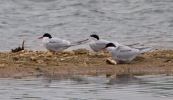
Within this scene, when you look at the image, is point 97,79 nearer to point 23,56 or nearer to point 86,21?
point 23,56

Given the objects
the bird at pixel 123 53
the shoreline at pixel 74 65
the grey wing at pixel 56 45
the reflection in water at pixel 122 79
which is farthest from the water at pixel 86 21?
the reflection in water at pixel 122 79

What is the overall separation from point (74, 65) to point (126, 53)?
109cm

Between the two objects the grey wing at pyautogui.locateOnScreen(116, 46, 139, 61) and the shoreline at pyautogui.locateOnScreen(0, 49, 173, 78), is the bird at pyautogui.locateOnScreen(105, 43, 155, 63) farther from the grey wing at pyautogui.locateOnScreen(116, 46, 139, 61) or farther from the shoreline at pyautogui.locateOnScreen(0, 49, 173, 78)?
the shoreline at pyautogui.locateOnScreen(0, 49, 173, 78)

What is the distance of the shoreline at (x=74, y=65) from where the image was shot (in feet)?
37.1

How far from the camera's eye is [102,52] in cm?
1384

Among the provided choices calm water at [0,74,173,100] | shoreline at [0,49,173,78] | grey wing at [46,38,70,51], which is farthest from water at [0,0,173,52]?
calm water at [0,74,173,100]

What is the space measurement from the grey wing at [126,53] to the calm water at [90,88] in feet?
3.91

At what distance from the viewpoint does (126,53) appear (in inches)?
480

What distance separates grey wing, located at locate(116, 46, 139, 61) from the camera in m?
12.2

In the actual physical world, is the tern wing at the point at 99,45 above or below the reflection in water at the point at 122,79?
above

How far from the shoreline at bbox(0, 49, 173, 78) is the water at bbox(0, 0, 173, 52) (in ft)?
10.1

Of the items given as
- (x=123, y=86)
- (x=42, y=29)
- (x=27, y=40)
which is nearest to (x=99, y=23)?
(x=42, y=29)

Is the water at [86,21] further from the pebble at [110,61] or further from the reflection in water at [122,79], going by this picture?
the reflection in water at [122,79]

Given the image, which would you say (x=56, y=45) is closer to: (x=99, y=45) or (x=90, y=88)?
(x=99, y=45)
